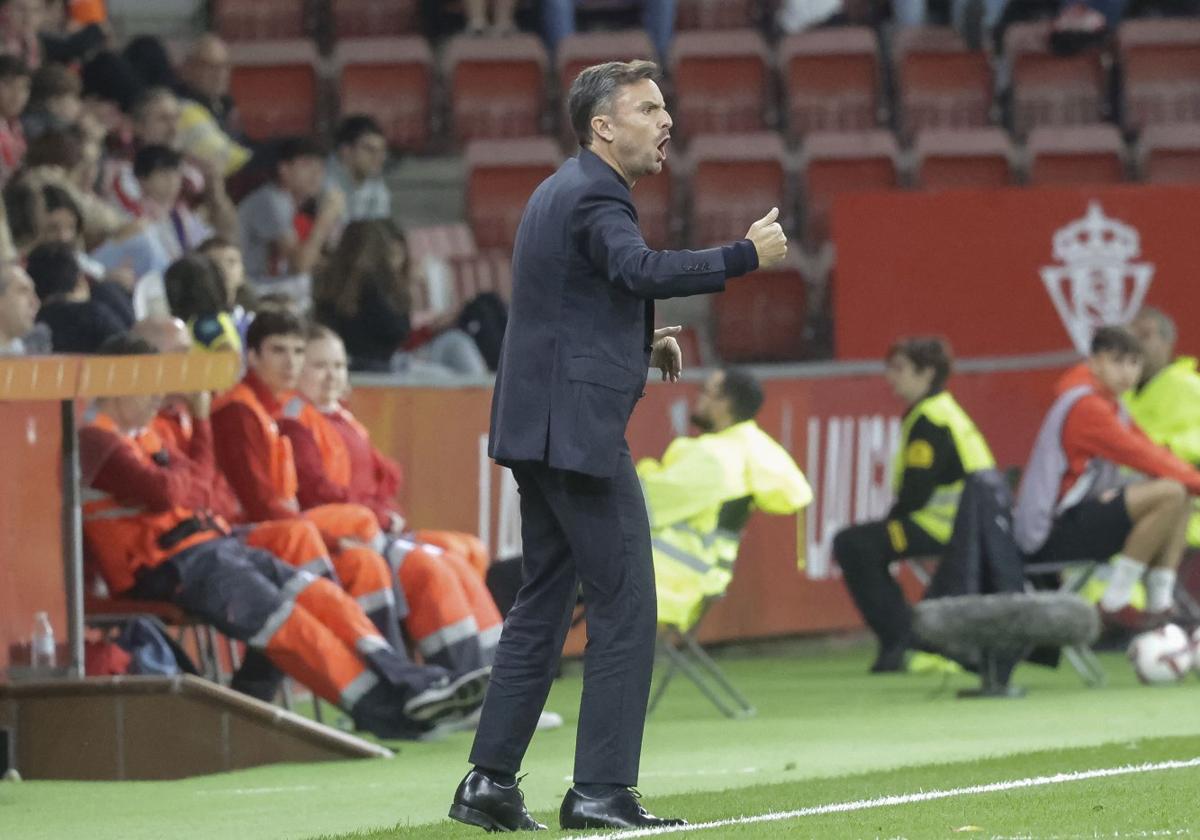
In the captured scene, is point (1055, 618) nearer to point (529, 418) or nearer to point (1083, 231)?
point (1083, 231)

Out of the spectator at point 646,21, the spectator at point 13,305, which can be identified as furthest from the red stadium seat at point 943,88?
the spectator at point 13,305

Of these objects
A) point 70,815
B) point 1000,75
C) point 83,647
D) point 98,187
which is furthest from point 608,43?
point 70,815

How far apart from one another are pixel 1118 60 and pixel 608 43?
325cm

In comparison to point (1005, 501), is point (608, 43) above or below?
above

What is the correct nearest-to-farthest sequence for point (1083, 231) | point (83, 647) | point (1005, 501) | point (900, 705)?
1. point (83, 647)
2. point (900, 705)
3. point (1005, 501)
4. point (1083, 231)

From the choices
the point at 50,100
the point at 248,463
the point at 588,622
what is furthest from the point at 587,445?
the point at 50,100

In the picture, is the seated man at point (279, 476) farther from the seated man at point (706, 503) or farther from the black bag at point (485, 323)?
the black bag at point (485, 323)

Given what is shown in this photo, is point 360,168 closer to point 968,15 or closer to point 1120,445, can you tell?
point 968,15

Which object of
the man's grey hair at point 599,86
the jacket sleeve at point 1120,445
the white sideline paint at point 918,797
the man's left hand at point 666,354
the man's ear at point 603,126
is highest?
the man's grey hair at point 599,86

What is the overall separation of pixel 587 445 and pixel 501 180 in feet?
30.1

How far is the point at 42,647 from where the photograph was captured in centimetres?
822

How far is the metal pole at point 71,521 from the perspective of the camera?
830cm

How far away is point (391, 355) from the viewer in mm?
11625

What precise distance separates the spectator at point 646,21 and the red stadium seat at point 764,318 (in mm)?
2134
